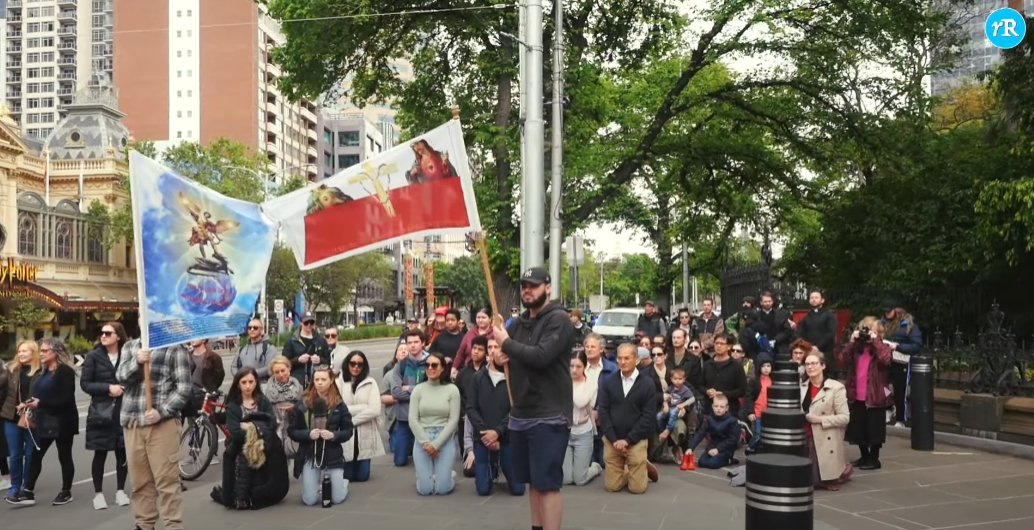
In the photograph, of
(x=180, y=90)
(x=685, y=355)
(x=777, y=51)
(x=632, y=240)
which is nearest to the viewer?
(x=685, y=355)

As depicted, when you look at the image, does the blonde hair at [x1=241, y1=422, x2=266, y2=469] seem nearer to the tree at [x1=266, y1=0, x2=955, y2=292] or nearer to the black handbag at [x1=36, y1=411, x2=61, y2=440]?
the black handbag at [x1=36, y1=411, x2=61, y2=440]

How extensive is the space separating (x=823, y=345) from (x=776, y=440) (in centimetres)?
585

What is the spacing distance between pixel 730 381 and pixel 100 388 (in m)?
6.79

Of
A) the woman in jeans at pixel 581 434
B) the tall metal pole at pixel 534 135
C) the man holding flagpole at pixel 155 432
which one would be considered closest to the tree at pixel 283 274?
the tall metal pole at pixel 534 135

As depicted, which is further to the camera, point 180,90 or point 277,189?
point 180,90

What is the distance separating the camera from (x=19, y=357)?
915 centimetres

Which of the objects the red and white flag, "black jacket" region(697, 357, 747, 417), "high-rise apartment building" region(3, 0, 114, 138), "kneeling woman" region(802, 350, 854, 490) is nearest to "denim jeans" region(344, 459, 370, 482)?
the red and white flag

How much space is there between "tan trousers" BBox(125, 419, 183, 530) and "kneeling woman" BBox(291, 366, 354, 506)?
5.56 ft

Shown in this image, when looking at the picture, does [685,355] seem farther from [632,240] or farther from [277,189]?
[277,189]

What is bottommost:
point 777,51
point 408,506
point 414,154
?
point 408,506

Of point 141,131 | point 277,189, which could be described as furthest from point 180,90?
point 277,189

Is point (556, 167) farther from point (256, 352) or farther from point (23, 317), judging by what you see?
point (23, 317)

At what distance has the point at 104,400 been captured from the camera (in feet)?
28.1

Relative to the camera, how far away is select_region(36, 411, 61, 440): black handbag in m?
8.85
